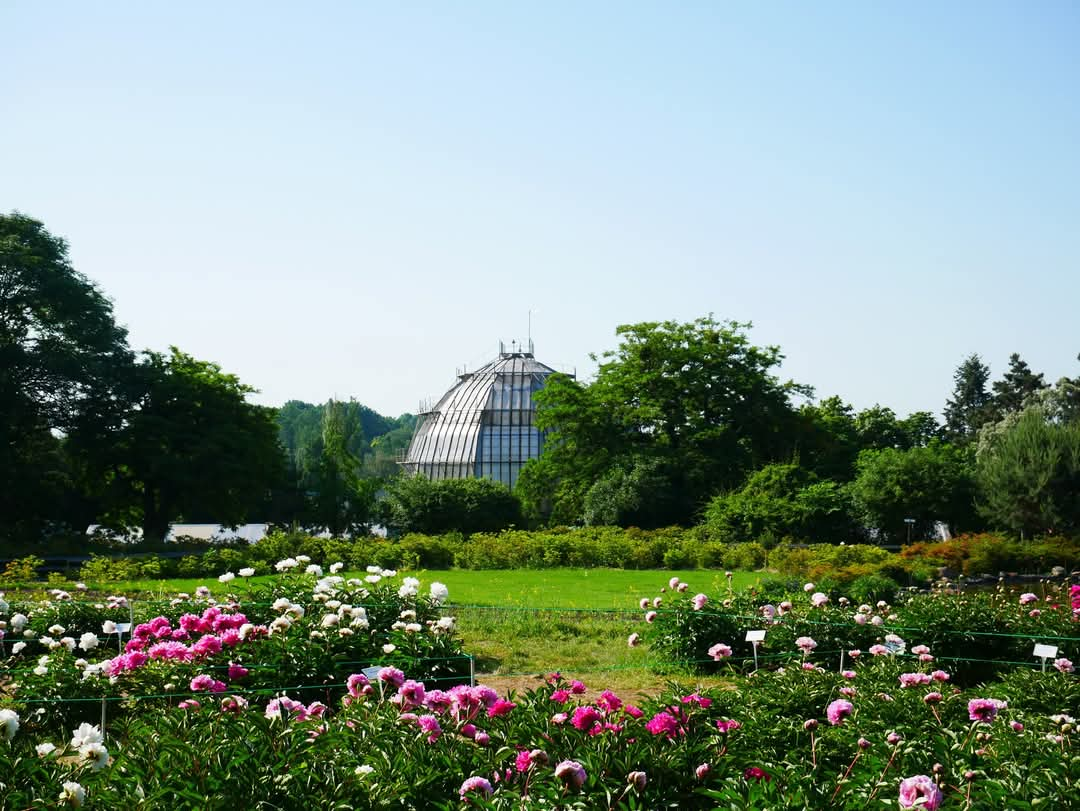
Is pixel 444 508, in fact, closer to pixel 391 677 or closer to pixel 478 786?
pixel 391 677

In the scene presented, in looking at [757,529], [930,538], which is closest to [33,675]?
[757,529]

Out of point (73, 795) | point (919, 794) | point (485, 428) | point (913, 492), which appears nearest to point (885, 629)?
point (919, 794)

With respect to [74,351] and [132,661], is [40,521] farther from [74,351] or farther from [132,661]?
[132,661]

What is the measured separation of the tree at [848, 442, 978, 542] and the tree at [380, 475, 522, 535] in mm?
10174

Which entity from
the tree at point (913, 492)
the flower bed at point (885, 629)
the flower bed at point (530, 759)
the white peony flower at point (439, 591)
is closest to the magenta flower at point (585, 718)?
the flower bed at point (530, 759)

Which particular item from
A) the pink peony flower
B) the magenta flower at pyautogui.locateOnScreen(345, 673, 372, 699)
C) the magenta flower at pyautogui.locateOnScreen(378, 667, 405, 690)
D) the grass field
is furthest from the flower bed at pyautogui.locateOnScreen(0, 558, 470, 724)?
the grass field

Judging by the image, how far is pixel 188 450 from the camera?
92.5ft

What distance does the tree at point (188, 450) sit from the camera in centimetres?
2836

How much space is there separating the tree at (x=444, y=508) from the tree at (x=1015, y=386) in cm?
2529

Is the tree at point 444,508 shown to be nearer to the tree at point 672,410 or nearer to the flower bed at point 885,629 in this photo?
the tree at point 672,410

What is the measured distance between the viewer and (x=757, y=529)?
2669 centimetres

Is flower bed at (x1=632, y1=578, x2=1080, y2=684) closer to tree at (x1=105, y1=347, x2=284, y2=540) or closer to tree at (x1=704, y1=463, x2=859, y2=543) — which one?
tree at (x1=704, y1=463, x2=859, y2=543)

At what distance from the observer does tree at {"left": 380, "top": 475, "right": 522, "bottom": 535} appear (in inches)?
1216

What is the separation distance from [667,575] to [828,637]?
441 inches
